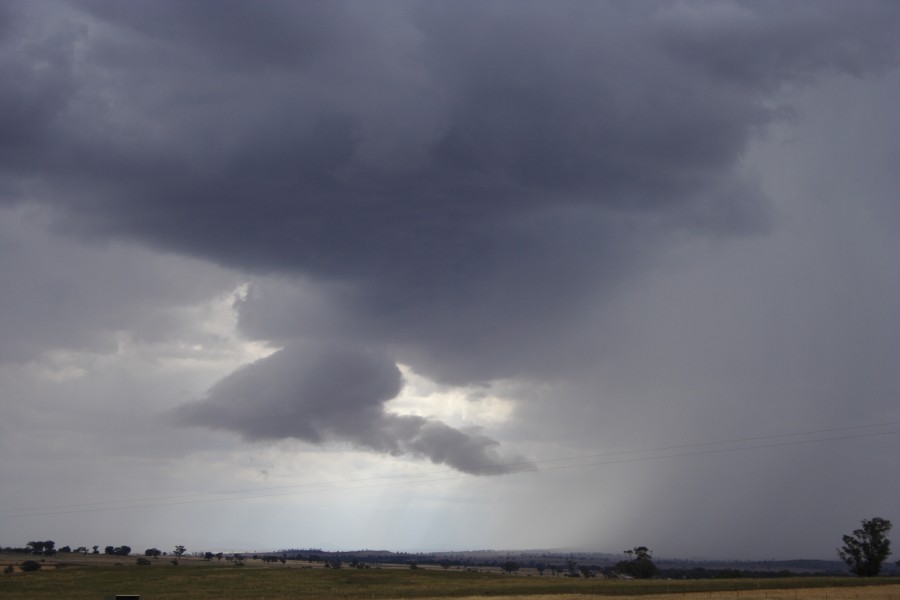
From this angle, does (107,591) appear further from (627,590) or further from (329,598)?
(627,590)

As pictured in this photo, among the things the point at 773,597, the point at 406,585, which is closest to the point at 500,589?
the point at 406,585

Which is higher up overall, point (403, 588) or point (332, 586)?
point (403, 588)

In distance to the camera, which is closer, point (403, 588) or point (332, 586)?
point (403, 588)

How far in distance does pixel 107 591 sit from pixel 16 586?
2378cm

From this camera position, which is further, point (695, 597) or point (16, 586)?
point (16, 586)

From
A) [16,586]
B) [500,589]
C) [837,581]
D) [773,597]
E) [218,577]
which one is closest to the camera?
[773,597]

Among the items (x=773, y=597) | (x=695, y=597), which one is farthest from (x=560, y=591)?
(x=773, y=597)

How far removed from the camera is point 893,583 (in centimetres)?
14238

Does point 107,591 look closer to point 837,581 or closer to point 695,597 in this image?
point 695,597

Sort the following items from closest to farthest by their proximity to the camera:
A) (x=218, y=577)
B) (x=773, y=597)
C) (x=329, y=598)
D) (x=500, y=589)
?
1. (x=773, y=597)
2. (x=329, y=598)
3. (x=500, y=589)
4. (x=218, y=577)

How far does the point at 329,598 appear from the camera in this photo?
131500 millimetres

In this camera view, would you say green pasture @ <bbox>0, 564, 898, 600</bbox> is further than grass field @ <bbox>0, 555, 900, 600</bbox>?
Yes

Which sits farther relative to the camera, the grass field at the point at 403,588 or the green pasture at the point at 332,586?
the green pasture at the point at 332,586

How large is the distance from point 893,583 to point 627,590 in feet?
166
